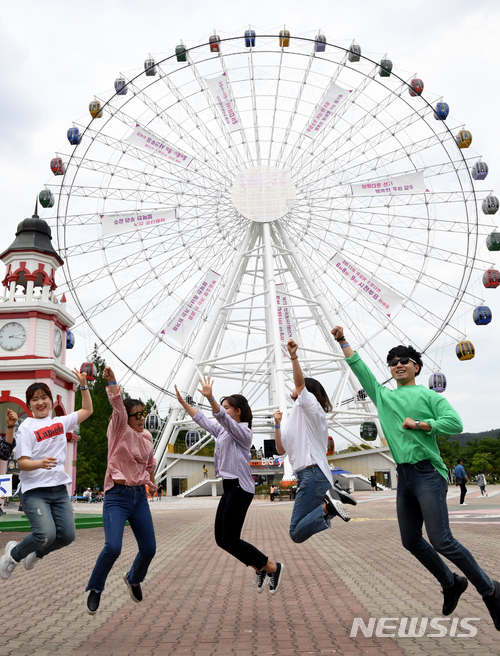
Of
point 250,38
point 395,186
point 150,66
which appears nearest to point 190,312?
point 395,186

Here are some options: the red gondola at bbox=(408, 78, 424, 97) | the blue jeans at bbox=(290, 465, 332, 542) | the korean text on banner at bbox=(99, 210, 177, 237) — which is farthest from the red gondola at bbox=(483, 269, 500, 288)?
the blue jeans at bbox=(290, 465, 332, 542)

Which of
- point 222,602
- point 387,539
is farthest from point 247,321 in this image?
point 222,602

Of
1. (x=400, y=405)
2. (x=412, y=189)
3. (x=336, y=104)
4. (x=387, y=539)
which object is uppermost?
(x=336, y=104)

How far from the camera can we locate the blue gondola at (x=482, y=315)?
29.3 m

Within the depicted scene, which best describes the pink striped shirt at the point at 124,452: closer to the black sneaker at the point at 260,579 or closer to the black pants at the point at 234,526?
the black pants at the point at 234,526

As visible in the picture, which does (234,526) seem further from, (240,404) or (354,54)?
(354,54)

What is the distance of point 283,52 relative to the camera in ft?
104

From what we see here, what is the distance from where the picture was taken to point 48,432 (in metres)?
5.37

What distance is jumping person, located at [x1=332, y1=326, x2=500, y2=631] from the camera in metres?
4.40

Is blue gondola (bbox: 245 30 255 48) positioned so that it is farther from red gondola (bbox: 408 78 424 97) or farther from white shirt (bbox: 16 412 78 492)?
white shirt (bbox: 16 412 78 492)

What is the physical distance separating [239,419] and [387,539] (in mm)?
6742

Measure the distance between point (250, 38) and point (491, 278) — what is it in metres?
17.2

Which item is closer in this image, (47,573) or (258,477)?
(47,573)

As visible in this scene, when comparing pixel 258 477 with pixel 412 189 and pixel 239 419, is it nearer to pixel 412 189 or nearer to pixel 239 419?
pixel 412 189
